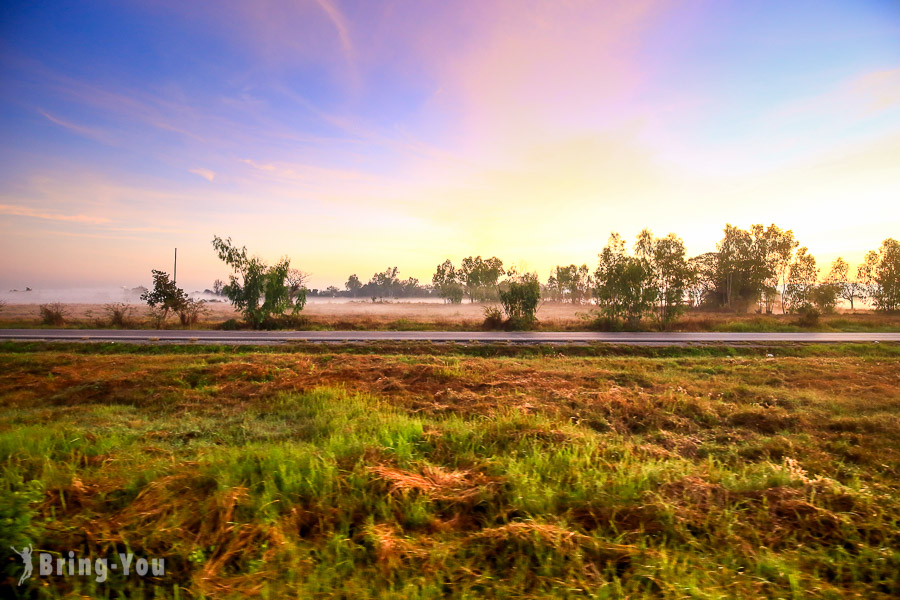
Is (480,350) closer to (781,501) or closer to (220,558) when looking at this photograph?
(781,501)

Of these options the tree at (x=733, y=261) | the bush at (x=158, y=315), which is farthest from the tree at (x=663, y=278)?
the bush at (x=158, y=315)

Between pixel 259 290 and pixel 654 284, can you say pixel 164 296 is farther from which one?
pixel 654 284

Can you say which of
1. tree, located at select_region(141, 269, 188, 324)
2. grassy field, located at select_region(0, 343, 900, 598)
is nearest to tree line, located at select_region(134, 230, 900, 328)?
tree, located at select_region(141, 269, 188, 324)

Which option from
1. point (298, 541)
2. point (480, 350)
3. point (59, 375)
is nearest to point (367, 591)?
point (298, 541)

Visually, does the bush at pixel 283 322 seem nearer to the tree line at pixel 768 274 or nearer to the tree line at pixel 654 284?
the tree line at pixel 654 284

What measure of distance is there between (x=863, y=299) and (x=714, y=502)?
7566 centimetres

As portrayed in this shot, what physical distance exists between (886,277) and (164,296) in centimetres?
8302

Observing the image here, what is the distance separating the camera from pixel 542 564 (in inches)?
136

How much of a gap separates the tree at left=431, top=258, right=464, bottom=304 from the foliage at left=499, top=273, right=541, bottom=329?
2296 inches

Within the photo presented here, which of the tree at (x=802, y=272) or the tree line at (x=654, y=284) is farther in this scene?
the tree at (x=802, y=272)

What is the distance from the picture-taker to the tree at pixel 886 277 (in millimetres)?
50562

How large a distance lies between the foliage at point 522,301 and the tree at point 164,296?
2404 cm

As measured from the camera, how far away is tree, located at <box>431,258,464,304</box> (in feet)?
290

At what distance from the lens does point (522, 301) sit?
29.0 metres
